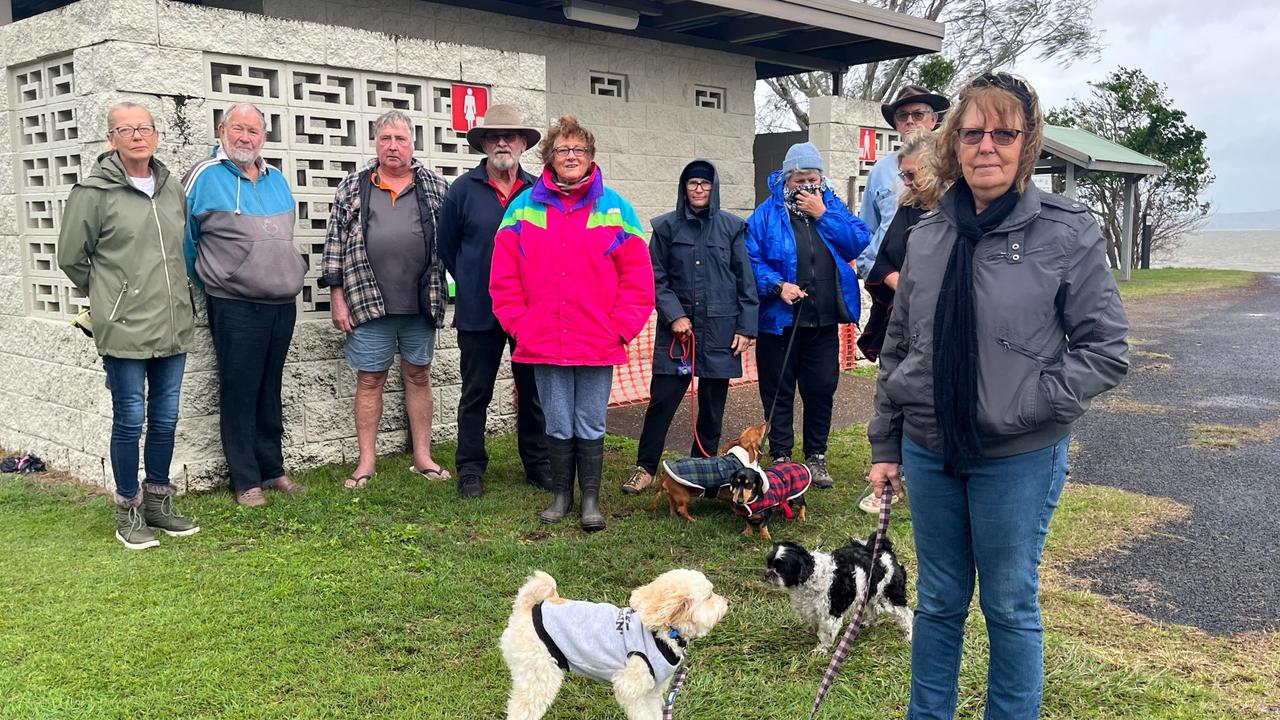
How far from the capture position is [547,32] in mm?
10078

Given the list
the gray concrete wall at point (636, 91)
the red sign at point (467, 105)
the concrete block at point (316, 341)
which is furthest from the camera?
the gray concrete wall at point (636, 91)

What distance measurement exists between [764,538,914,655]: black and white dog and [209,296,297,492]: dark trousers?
11.1 ft

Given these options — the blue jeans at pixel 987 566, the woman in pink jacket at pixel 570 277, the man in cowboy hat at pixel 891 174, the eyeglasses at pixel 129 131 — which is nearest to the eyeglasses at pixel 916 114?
the man in cowboy hat at pixel 891 174

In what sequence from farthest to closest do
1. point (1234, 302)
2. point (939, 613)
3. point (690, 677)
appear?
point (1234, 302) → point (690, 677) → point (939, 613)

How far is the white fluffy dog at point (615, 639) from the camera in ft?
9.98

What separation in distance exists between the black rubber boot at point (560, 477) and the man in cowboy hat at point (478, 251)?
660 millimetres

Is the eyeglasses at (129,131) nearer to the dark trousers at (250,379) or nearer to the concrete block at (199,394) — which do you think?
the dark trousers at (250,379)

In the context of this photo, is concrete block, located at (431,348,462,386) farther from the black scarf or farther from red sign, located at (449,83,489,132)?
the black scarf

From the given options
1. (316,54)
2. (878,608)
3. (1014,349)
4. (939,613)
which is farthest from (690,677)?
(316,54)

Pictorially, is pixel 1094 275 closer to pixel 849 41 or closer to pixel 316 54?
pixel 316 54

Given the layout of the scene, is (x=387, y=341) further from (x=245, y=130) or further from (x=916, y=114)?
(x=916, y=114)

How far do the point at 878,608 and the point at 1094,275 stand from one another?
77.4 inches

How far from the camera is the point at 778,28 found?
11.0 metres

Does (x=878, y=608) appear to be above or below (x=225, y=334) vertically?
below
